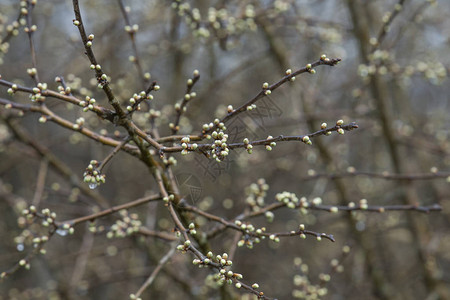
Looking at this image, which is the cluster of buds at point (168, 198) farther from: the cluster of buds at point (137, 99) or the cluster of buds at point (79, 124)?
the cluster of buds at point (79, 124)

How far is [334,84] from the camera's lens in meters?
6.39

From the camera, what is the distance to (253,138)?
10.6 ft

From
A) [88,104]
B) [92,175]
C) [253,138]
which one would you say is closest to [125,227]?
[92,175]

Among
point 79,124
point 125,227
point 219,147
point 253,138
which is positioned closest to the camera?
point 219,147

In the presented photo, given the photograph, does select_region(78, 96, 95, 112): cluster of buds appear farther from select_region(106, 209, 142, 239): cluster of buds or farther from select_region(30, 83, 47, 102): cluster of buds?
select_region(106, 209, 142, 239): cluster of buds

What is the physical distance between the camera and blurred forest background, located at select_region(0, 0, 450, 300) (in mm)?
3850

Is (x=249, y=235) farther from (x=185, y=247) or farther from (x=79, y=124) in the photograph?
(x=79, y=124)

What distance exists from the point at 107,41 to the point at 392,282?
5.04 meters

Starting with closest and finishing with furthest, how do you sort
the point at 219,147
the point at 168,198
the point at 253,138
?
1. the point at 219,147
2. the point at 168,198
3. the point at 253,138

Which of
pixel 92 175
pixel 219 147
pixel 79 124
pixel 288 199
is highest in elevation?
pixel 288 199

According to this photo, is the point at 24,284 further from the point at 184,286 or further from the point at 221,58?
the point at 221,58

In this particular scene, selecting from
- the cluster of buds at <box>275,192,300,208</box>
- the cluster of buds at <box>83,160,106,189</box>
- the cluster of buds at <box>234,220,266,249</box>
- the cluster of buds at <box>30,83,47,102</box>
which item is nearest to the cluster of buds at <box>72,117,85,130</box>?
the cluster of buds at <box>30,83,47,102</box>

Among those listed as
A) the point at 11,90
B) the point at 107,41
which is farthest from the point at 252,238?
the point at 107,41

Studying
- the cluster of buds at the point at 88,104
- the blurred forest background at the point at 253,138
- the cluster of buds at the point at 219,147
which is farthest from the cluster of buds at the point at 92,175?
the blurred forest background at the point at 253,138
